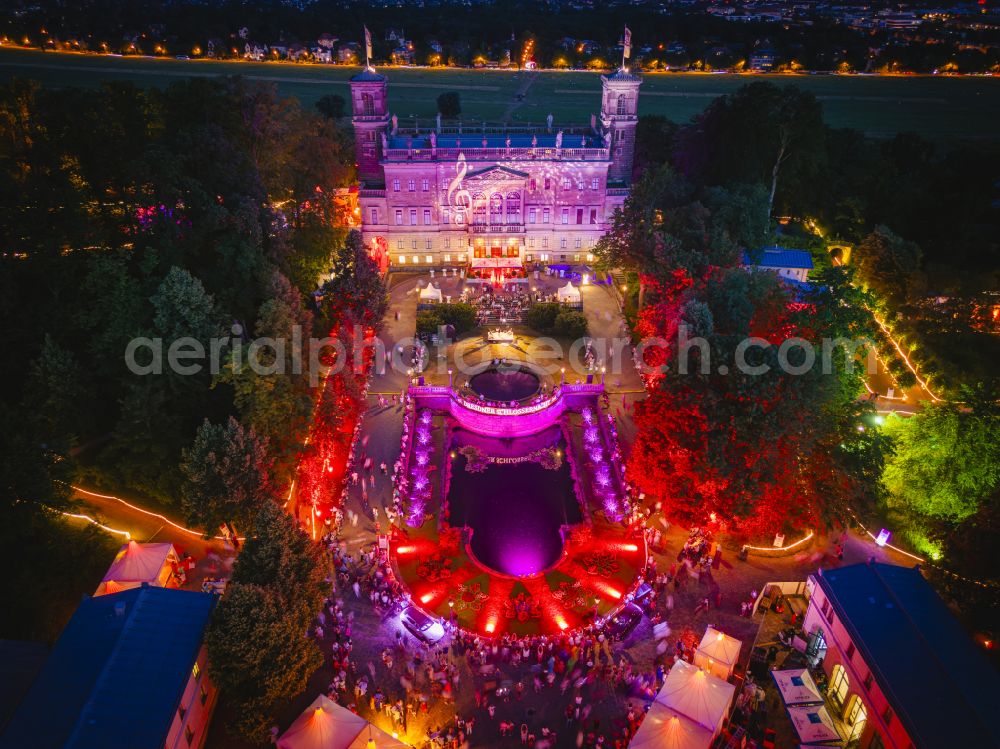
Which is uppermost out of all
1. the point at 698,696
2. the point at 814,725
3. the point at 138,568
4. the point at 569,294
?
the point at 569,294

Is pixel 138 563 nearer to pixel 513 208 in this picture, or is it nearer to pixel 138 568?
pixel 138 568

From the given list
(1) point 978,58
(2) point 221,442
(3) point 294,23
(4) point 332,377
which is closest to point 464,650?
(2) point 221,442

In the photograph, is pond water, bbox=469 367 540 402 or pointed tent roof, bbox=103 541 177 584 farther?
pond water, bbox=469 367 540 402

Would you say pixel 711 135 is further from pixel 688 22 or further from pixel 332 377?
pixel 688 22

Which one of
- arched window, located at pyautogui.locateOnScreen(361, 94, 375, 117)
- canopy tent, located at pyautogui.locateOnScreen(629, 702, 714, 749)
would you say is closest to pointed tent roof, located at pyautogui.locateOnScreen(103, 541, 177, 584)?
canopy tent, located at pyautogui.locateOnScreen(629, 702, 714, 749)

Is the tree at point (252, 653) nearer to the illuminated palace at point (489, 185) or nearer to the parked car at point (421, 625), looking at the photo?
the parked car at point (421, 625)

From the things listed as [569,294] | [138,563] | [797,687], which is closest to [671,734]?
[797,687]

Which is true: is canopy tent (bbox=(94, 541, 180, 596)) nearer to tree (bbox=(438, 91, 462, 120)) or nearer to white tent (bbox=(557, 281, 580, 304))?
white tent (bbox=(557, 281, 580, 304))

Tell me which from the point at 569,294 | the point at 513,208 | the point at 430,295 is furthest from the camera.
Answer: the point at 513,208
